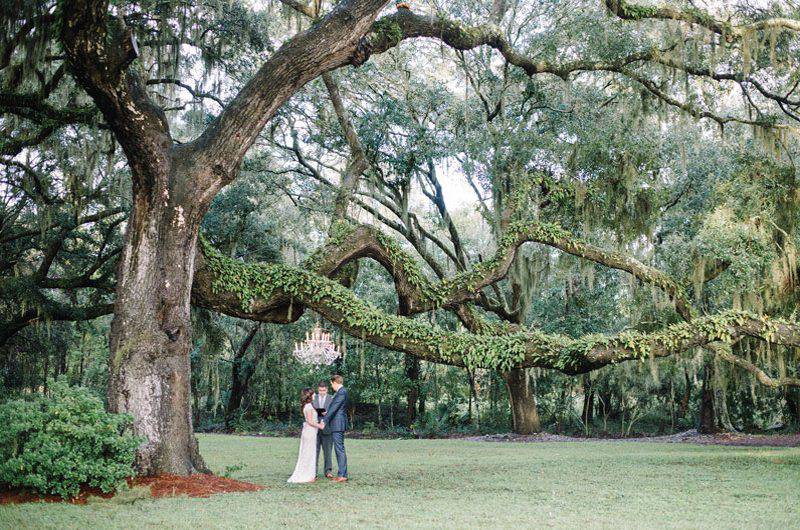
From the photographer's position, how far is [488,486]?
8.41 m

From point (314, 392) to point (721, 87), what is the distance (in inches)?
350

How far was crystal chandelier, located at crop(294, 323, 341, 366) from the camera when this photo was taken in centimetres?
2334

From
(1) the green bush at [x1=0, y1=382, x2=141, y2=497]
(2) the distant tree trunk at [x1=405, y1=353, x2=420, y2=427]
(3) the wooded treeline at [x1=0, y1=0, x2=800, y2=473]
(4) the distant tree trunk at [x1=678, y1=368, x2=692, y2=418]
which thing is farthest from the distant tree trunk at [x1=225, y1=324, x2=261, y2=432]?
(1) the green bush at [x1=0, y1=382, x2=141, y2=497]

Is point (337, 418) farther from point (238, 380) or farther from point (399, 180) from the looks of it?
point (238, 380)

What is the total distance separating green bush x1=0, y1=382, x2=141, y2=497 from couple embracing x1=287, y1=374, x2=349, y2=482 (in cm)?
241

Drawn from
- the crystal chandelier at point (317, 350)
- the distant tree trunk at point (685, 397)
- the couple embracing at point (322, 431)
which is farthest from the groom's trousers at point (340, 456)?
the distant tree trunk at point (685, 397)

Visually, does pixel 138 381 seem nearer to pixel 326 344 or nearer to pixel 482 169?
pixel 482 169

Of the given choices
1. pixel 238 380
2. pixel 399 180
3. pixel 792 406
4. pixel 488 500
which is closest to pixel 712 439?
pixel 792 406

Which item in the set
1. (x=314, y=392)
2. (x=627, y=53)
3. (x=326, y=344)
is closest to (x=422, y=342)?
(x=314, y=392)

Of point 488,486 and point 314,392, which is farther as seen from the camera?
point 314,392

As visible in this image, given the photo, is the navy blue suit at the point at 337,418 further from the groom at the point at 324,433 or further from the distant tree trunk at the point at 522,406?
the distant tree trunk at the point at 522,406

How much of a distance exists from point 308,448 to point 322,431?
32cm

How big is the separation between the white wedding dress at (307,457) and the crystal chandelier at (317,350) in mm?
13128

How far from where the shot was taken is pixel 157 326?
812 centimetres
